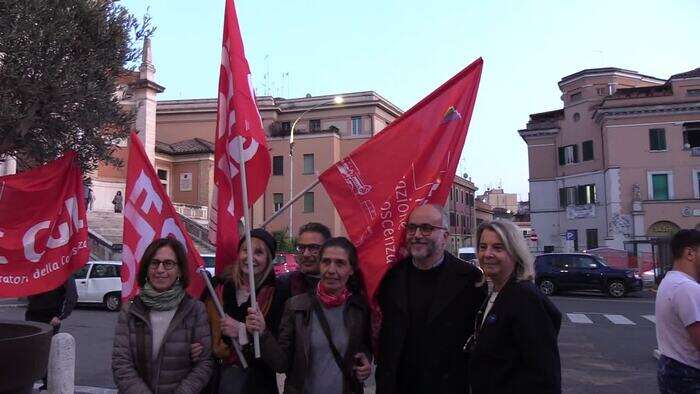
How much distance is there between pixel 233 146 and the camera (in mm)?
4109

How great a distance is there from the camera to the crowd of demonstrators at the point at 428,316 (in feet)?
11.1

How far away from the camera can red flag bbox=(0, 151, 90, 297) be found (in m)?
5.28

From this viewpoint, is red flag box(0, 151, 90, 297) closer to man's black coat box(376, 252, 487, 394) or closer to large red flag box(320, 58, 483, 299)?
large red flag box(320, 58, 483, 299)

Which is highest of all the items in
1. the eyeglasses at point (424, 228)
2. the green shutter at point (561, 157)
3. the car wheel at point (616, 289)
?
the green shutter at point (561, 157)

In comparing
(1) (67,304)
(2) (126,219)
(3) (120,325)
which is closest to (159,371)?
(3) (120,325)

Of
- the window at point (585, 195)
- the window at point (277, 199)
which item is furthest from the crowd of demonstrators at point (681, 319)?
the window at point (277, 199)

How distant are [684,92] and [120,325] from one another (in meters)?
44.5

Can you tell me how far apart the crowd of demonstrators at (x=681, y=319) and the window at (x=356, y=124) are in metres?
50.4

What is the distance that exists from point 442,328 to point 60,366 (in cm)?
331

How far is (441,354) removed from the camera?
3381mm

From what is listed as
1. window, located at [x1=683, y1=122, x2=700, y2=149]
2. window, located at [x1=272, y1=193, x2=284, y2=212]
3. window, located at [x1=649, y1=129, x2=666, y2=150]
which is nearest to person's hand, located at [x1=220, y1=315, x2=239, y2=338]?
window, located at [x1=683, y1=122, x2=700, y2=149]

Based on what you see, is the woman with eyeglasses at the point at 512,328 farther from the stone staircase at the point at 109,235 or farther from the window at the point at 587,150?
the window at the point at 587,150

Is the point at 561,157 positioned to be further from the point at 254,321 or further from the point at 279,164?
the point at 254,321

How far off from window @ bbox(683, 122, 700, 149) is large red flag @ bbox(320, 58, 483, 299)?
3986 cm
